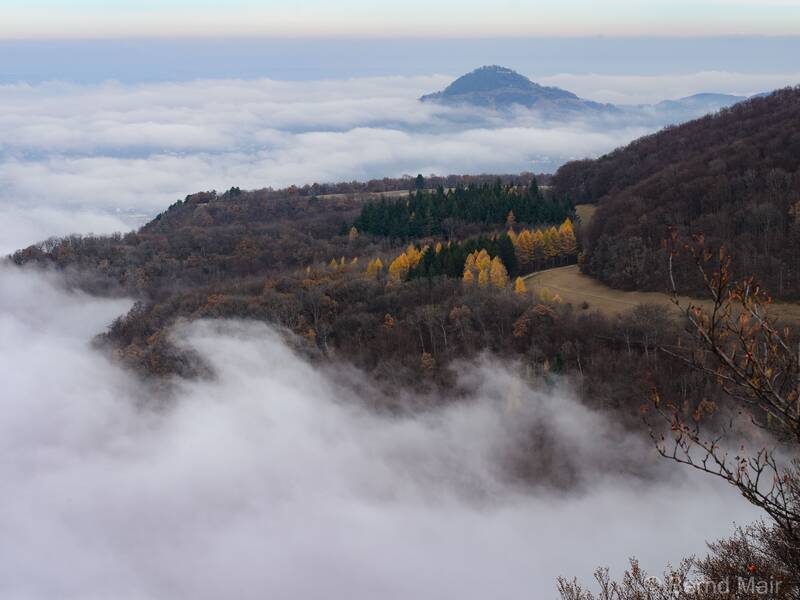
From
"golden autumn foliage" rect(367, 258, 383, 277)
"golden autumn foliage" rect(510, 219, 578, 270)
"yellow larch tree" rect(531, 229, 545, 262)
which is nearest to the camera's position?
"golden autumn foliage" rect(510, 219, 578, 270)

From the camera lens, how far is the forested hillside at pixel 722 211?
47.2 m

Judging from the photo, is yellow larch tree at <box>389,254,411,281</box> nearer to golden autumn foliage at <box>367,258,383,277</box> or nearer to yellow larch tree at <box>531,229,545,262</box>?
golden autumn foliage at <box>367,258,383,277</box>

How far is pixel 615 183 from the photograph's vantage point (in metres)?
78.6

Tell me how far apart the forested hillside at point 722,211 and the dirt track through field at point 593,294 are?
0.93 metres

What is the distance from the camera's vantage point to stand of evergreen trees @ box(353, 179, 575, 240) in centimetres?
7450

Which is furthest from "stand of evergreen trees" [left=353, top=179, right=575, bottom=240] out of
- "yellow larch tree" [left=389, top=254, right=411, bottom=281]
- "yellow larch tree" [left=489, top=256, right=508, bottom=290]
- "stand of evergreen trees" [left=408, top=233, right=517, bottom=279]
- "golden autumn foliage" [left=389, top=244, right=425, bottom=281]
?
"yellow larch tree" [left=489, top=256, right=508, bottom=290]

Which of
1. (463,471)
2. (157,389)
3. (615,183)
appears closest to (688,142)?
(615,183)

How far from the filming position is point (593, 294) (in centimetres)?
5119

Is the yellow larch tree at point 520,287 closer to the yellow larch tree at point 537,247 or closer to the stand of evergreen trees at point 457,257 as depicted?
the stand of evergreen trees at point 457,257

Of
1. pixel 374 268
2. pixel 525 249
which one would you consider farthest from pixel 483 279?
pixel 374 268

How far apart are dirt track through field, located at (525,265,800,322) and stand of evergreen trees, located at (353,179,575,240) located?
1639 centimetres

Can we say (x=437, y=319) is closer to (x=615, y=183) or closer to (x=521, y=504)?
(x=521, y=504)

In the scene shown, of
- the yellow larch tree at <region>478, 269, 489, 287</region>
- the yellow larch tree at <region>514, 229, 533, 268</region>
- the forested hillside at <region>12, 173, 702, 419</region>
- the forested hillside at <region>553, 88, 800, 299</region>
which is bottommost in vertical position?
the forested hillside at <region>12, 173, 702, 419</region>

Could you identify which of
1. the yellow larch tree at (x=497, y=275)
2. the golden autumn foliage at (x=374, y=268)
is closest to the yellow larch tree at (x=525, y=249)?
the yellow larch tree at (x=497, y=275)
